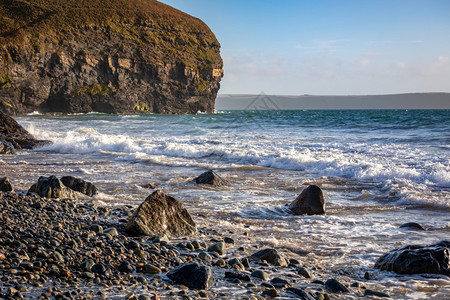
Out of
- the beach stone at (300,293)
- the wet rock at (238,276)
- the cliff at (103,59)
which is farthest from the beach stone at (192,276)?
the cliff at (103,59)

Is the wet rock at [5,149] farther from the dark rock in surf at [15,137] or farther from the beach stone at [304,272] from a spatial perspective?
the beach stone at [304,272]

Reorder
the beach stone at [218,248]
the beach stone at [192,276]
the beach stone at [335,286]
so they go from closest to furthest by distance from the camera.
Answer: the beach stone at [192,276] < the beach stone at [335,286] < the beach stone at [218,248]

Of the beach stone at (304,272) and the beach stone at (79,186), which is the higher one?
the beach stone at (79,186)

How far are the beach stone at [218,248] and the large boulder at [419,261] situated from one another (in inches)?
63.5

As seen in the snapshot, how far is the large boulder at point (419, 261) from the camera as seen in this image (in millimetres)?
4320

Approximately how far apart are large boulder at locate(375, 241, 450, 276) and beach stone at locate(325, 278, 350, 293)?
0.80 meters

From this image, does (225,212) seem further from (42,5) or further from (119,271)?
(42,5)

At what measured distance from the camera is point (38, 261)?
12.3 ft

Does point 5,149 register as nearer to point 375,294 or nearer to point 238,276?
point 238,276

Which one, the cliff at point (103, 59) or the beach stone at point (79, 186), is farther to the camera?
the cliff at point (103, 59)

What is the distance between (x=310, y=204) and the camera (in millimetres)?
6949

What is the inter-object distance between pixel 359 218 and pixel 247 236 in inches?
81.9

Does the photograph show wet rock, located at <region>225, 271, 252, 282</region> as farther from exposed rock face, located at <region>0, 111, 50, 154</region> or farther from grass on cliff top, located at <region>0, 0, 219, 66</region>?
grass on cliff top, located at <region>0, 0, 219, 66</region>

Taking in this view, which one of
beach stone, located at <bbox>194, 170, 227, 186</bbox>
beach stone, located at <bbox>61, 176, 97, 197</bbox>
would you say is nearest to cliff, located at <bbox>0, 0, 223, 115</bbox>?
beach stone, located at <bbox>194, 170, 227, 186</bbox>
